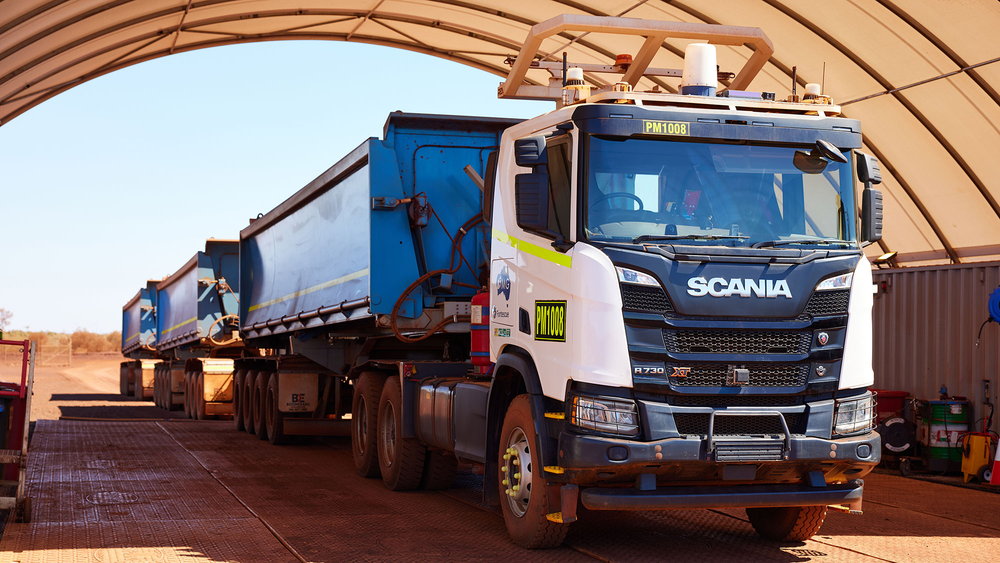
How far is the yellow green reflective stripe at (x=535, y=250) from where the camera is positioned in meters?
7.80

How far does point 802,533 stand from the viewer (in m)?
8.84

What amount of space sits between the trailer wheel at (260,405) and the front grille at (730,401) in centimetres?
1204

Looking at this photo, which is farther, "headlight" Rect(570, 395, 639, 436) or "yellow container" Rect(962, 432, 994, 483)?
"yellow container" Rect(962, 432, 994, 483)

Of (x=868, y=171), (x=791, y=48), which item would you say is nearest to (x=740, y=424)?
(x=868, y=171)

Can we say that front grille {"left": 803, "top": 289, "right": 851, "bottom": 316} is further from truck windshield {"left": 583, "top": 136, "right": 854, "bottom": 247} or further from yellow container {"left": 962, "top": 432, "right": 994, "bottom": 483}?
yellow container {"left": 962, "top": 432, "right": 994, "bottom": 483}

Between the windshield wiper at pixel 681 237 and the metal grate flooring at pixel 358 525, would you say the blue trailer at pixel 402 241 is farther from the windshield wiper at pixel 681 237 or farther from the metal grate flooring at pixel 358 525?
the windshield wiper at pixel 681 237

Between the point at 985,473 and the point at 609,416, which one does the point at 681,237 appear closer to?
the point at 609,416

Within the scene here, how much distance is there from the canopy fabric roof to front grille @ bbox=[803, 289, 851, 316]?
8.05 metres

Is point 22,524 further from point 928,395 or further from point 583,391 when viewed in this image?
point 928,395

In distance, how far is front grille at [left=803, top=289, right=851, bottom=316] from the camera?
768 cm

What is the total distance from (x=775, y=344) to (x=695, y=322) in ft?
1.94

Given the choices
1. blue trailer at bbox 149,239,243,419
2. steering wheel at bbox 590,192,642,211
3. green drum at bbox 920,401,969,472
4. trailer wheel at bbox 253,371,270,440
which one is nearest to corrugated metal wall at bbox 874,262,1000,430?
green drum at bbox 920,401,969,472

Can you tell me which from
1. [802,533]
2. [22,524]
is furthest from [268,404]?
[802,533]

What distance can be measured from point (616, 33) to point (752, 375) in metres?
3.75
